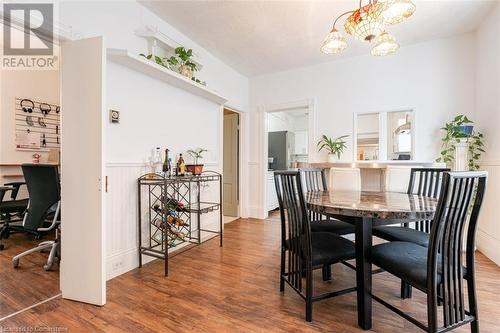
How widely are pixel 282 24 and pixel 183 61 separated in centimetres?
133

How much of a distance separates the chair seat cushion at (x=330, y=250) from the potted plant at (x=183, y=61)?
7.93 ft

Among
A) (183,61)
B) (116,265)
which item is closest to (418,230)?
(116,265)

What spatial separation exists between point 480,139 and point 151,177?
4035 millimetres

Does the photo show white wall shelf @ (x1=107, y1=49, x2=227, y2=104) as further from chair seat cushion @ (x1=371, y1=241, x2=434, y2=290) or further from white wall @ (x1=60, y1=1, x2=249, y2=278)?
chair seat cushion @ (x1=371, y1=241, x2=434, y2=290)

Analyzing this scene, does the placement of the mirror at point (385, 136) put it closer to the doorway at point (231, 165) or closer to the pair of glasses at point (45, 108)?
the doorway at point (231, 165)

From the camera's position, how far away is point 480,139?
122 inches

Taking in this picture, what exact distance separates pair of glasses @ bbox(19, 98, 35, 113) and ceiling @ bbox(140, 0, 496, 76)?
2.88 meters

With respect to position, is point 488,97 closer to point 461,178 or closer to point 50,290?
point 461,178

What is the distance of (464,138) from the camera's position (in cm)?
304

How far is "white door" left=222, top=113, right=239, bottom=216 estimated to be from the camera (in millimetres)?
4969

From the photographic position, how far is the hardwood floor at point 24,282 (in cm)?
186

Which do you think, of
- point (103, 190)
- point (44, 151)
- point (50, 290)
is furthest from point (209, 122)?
point (44, 151)

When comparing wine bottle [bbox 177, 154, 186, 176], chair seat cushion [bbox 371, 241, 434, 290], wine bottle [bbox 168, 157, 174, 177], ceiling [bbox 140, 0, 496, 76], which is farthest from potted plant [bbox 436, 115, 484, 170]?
wine bottle [bbox 168, 157, 174, 177]

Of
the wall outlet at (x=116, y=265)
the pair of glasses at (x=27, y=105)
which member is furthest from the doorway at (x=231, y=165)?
the pair of glasses at (x=27, y=105)
